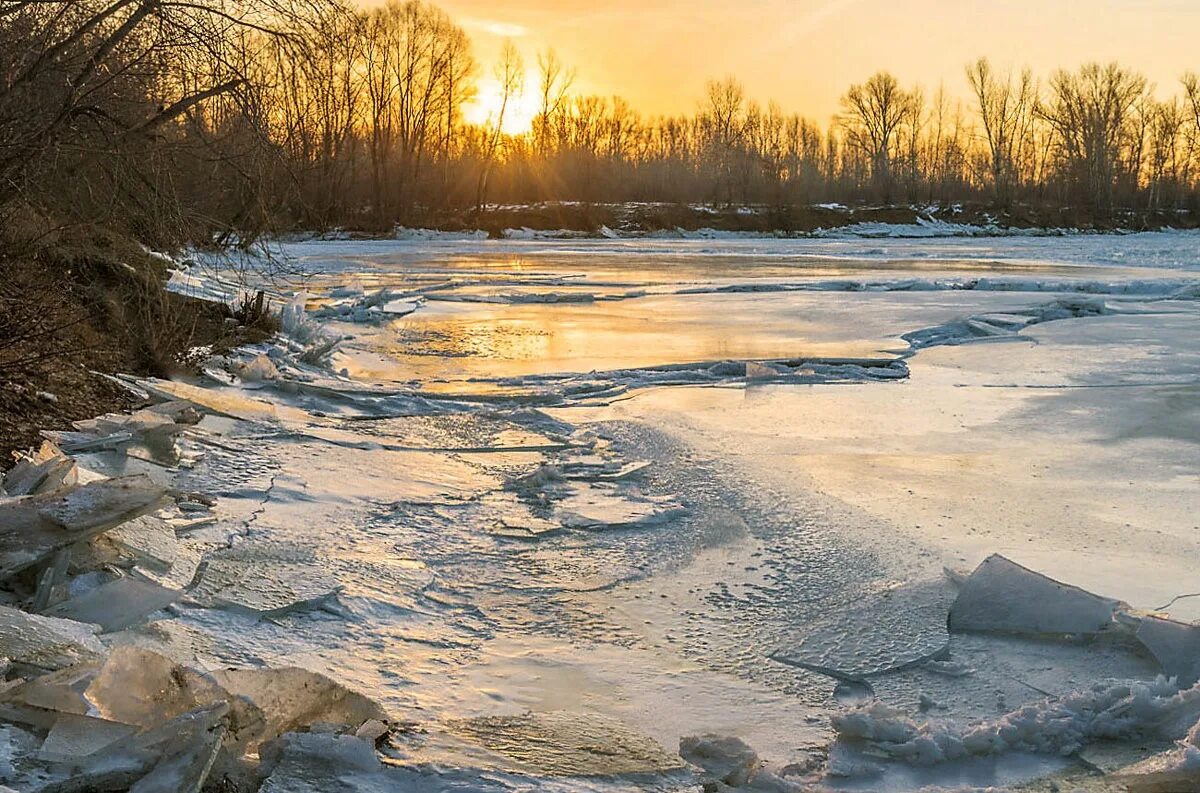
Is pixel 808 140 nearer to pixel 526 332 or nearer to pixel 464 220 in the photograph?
pixel 464 220

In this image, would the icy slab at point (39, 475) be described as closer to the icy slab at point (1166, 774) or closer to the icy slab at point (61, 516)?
the icy slab at point (61, 516)

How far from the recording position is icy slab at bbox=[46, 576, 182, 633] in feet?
10.6

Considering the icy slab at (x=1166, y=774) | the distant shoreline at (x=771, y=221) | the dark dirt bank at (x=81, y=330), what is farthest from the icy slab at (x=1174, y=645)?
the distant shoreline at (x=771, y=221)

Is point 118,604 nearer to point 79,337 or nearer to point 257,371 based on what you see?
point 79,337

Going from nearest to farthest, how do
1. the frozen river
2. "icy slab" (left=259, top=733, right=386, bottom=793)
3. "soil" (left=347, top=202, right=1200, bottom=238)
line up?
"icy slab" (left=259, top=733, right=386, bottom=793)
the frozen river
"soil" (left=347, top=202, right=1200, bottom=238)

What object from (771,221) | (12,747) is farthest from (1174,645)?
(771,221)

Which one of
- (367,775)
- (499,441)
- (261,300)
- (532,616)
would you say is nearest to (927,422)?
(499,441)

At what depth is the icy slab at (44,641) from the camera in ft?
9.16

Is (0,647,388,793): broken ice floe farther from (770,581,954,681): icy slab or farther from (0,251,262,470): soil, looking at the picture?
(0,251,262,470): soil

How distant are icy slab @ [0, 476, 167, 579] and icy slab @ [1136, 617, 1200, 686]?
3.50 metres

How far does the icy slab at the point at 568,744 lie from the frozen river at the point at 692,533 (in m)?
0.01

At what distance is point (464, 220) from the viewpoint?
48125 mm

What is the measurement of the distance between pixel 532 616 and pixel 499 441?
291cm

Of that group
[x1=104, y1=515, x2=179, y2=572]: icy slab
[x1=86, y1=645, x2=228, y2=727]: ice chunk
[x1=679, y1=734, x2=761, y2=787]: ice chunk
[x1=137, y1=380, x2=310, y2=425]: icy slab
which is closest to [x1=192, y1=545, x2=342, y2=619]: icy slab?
[x1=104, y1=515, x2=179, y2=572]: icy slab
